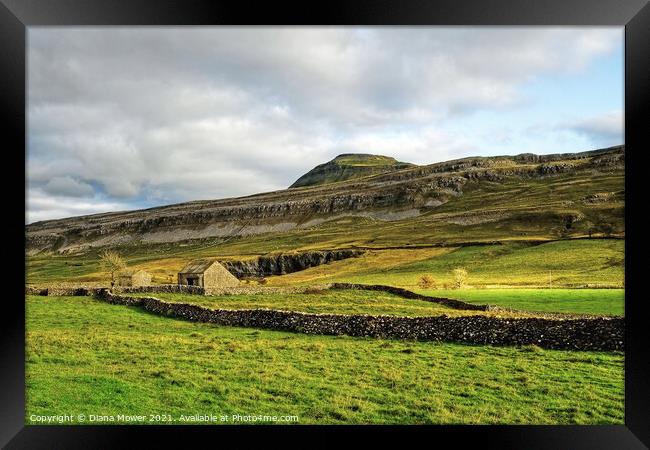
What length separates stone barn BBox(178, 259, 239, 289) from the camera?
94.2 feet

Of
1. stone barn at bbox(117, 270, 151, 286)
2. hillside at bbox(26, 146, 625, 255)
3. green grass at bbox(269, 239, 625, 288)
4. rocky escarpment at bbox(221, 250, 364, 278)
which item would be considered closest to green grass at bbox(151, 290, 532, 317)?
stone barn at bbox(117, 270, 151, 286)

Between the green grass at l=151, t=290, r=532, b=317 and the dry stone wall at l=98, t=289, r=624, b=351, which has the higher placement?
the dry stone wall at l=98, t=289, r=624, b=351

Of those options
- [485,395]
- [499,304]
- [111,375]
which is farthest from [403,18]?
[499,304]

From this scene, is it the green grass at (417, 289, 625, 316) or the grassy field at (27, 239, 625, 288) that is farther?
Result: the grassy field at (27, 239, 625, 288)

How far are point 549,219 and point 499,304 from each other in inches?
2317

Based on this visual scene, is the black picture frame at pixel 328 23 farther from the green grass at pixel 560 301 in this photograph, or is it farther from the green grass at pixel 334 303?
the green grass at pixel 560 301

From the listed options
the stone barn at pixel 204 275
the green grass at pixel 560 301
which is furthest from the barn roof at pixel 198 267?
the green grass at pixel 560 301

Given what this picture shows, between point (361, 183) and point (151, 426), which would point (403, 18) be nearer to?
point (151, 426)

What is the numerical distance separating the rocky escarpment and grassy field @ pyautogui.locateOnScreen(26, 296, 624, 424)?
53658 millimetres

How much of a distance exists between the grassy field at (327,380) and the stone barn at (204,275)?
17862 millimetres

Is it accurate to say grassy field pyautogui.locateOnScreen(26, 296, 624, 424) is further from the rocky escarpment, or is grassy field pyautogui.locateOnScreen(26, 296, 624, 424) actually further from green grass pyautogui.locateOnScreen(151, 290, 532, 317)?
the rocky escarpment

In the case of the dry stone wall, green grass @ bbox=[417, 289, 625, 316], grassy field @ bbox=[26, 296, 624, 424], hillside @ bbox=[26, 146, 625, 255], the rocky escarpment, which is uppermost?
hillside @ bbox=[26, 146, 625, 255]

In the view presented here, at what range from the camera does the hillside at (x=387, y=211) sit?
263 ft

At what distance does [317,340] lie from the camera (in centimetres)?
1102
